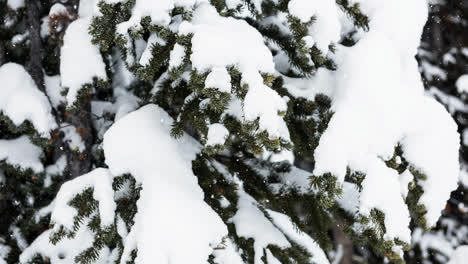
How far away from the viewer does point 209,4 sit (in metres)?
1.92

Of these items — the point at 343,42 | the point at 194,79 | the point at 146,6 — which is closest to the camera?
the point at 194,79

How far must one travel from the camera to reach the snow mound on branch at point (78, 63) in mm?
2107

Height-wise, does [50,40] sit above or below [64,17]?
below

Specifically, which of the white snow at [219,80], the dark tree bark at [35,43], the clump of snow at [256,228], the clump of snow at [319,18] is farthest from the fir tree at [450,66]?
the white snow at [219,80]

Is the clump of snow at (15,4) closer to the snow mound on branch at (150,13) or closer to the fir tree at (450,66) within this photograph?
the snow mound on branch at (150,13)

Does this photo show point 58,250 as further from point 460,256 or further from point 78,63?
point 460,256

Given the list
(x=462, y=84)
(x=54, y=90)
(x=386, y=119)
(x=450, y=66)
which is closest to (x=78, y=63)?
(x=54, y=90)

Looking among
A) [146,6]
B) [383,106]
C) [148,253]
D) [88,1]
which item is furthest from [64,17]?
[383,106]

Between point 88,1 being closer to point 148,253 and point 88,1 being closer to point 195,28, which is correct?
point 195,28

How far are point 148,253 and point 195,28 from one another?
3.07ft

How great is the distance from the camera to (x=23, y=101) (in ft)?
7.86

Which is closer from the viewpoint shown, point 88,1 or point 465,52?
point 88,1

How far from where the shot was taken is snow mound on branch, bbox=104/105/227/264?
172 centimetres

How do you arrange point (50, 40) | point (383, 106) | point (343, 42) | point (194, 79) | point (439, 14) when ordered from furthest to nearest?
1. point (439, 14)
2. point (50, 40)
3. point (343, 42)
4. point (383, 106)
5. point (194, 79)
